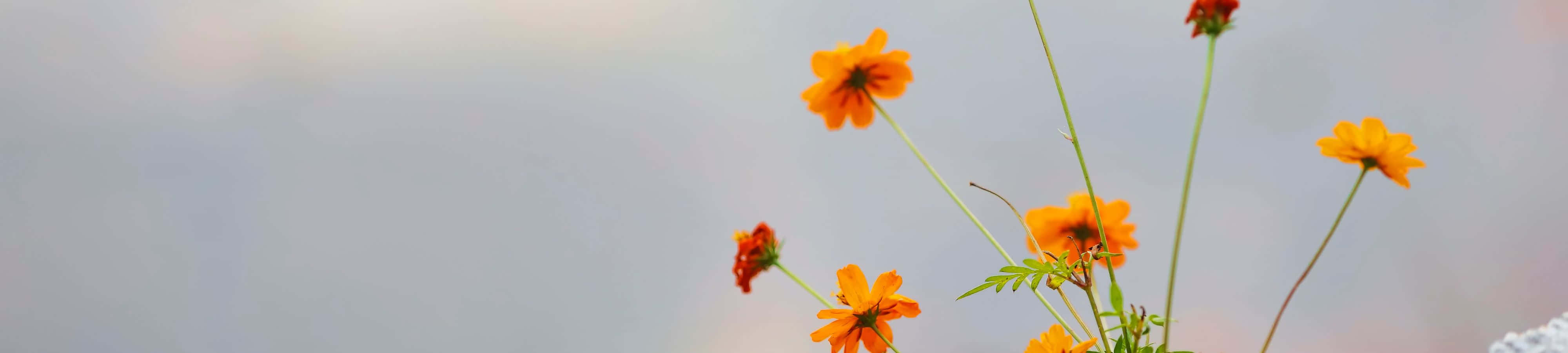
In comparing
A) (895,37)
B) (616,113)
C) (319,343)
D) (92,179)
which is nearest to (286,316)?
(319,343)

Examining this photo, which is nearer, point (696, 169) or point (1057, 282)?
point (1057, 282)

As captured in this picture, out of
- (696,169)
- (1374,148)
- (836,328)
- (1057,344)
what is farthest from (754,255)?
(696,169)

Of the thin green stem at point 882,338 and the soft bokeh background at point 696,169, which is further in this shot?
the soft bokeh background at point 696,169

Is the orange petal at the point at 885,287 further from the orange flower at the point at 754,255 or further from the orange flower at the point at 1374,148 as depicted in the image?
the orange flower at the point at 1374,148

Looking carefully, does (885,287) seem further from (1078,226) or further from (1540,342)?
(1540,342)

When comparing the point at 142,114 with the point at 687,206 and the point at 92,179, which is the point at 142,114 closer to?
the point at 92,179

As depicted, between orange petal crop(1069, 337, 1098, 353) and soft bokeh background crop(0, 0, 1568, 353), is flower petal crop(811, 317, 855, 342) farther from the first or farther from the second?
soft bokeh background crop(0, 0, 1568, 353)

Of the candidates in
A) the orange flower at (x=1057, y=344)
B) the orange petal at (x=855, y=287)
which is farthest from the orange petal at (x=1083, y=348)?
the orange petal at (x=855, y=287)

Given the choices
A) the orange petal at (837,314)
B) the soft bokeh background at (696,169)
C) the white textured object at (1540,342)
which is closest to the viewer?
the white textured object at (1540,342)
